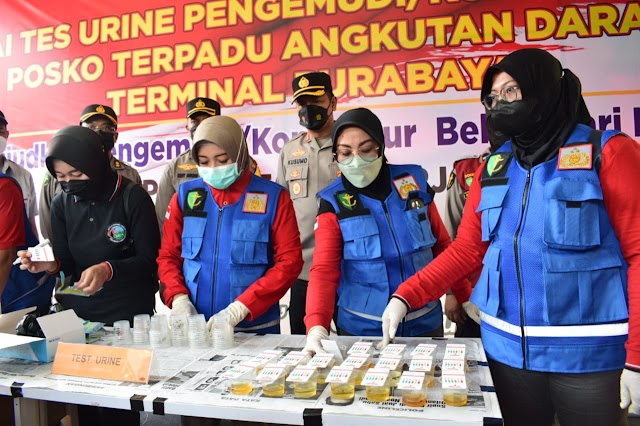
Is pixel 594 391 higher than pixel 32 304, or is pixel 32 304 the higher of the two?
pixel 32 304

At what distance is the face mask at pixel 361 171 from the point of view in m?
1.75

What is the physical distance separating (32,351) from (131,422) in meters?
0.65

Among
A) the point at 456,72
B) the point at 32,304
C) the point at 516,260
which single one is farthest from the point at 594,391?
the point at 456,72

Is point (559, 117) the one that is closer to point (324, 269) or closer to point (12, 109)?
point (324, 269)

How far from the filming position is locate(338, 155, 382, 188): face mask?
175 cm

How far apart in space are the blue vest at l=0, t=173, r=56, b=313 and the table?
64cm

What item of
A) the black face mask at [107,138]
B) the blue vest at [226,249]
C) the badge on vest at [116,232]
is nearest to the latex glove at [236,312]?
the blue vest at [226,249]

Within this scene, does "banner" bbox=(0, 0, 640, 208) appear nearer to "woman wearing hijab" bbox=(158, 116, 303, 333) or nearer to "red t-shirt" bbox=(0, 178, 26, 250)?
"woman wearing hijab" bbox=(158, 116, 303, 333)

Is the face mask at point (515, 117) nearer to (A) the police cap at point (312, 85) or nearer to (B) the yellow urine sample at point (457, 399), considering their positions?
(B) the yellow urine sample at point (457, 399)

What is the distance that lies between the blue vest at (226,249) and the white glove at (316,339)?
42cm

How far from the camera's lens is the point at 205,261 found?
1879 mm

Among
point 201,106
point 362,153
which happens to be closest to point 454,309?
point 362,153

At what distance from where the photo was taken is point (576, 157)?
4.07 feet

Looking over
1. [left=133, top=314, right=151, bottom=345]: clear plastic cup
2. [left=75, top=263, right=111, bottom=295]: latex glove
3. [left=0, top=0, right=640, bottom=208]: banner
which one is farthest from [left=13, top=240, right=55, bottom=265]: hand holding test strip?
[left=0, top=0, right=640, bottom=208]: banner
